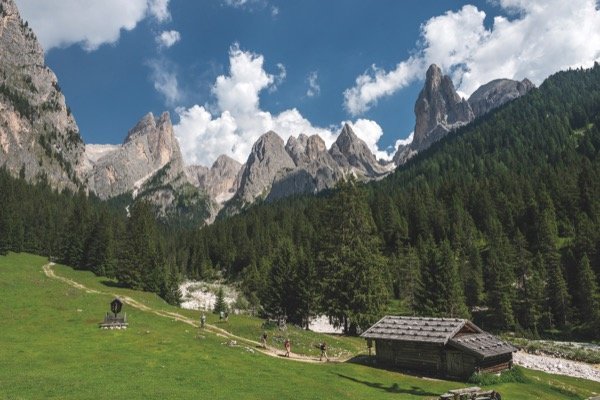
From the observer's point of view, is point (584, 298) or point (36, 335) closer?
point (36, 335)

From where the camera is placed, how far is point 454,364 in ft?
137

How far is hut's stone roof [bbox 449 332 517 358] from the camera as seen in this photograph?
40.0 m

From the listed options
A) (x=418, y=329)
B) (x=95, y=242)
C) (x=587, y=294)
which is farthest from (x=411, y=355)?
(x=95, y=242)

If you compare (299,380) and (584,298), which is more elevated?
(584,298)

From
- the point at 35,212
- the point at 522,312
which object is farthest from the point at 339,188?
the point at 35,212

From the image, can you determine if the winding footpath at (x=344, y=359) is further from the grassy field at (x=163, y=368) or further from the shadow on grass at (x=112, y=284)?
the shadow on grass at (x=112, y=284)

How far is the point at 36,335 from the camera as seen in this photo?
41.5 m

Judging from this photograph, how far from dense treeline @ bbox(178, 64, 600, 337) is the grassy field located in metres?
12.0

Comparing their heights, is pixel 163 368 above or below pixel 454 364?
above

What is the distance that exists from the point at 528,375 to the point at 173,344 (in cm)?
3536

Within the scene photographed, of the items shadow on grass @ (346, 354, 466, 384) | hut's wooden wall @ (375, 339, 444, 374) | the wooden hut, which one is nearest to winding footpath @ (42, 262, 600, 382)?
shadow on grass @ (346, 354, 466, 384)

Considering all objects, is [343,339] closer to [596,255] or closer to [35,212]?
[596,255]

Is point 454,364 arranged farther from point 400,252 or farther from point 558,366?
point 400,252

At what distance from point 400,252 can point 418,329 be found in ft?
254
